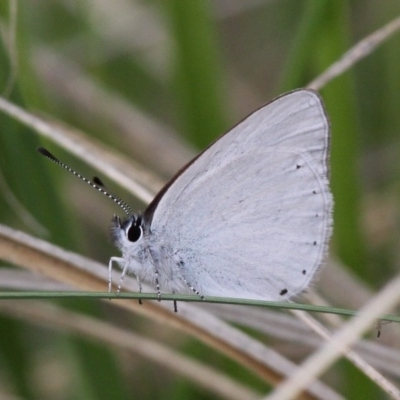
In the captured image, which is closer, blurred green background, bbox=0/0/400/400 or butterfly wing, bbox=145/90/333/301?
butterfly wing, bbox=145/90/333/301

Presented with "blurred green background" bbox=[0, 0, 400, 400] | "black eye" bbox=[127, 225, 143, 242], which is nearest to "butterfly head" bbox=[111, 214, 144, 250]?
"black eye" bbox=[127, 225, 143, 242]

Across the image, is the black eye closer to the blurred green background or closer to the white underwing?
the white underwing

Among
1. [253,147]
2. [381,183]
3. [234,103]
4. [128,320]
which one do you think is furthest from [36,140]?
[381,183]

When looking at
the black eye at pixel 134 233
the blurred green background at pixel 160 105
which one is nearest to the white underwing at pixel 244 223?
the black eye at pixel 134 233

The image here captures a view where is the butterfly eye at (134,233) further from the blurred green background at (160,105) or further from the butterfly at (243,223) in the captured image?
the blurred green background at (160,105)

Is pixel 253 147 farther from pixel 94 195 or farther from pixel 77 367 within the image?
pixel 94 195

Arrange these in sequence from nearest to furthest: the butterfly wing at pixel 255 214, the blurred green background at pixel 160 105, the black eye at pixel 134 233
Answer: the butterfly wing at pixel 255 214 < the black eye at pixel 134 233 < the blurred green background at pixel 160 105

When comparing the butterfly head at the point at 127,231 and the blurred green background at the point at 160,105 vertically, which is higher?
the blurred green background at the point at 160,105
